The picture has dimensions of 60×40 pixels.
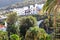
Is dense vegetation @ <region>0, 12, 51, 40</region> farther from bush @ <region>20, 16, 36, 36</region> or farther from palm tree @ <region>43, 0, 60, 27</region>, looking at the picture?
palm tree @ <region>43, 0, 60, 27</region>

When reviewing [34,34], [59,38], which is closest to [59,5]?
[59,38]

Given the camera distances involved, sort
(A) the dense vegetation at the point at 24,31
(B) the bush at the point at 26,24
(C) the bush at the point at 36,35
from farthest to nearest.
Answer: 1. (B) the bush at the point at 26,24
2. (A) the dense vegetation at the point at 24,31
3. (C) the bush at the point at 36,35

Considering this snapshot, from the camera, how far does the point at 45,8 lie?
12.8m

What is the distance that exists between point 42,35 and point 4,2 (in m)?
91.0

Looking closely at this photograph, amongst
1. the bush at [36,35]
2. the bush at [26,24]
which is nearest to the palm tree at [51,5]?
the bush at [36,35]

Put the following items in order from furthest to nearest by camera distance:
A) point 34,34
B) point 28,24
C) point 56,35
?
point 28,24, point 34,34, point 56,35

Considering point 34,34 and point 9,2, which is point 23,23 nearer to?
point 34,34

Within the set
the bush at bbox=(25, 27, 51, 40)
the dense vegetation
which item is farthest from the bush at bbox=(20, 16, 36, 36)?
the bush at bbox=(25, 27, 51, 40)

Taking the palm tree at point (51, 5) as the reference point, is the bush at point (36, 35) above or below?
below

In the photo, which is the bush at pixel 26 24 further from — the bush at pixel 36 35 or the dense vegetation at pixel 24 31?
the bush at pixel 36 35

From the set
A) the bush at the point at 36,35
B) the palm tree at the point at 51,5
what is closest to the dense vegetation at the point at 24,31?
the bush at the point at 36,35

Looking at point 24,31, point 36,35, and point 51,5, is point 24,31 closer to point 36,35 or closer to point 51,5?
point 36,35

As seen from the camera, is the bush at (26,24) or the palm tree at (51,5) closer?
the palm tree at (51,5)

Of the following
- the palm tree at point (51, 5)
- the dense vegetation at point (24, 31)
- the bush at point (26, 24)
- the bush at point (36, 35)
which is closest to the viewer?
the palm tree at point (51, 5)
